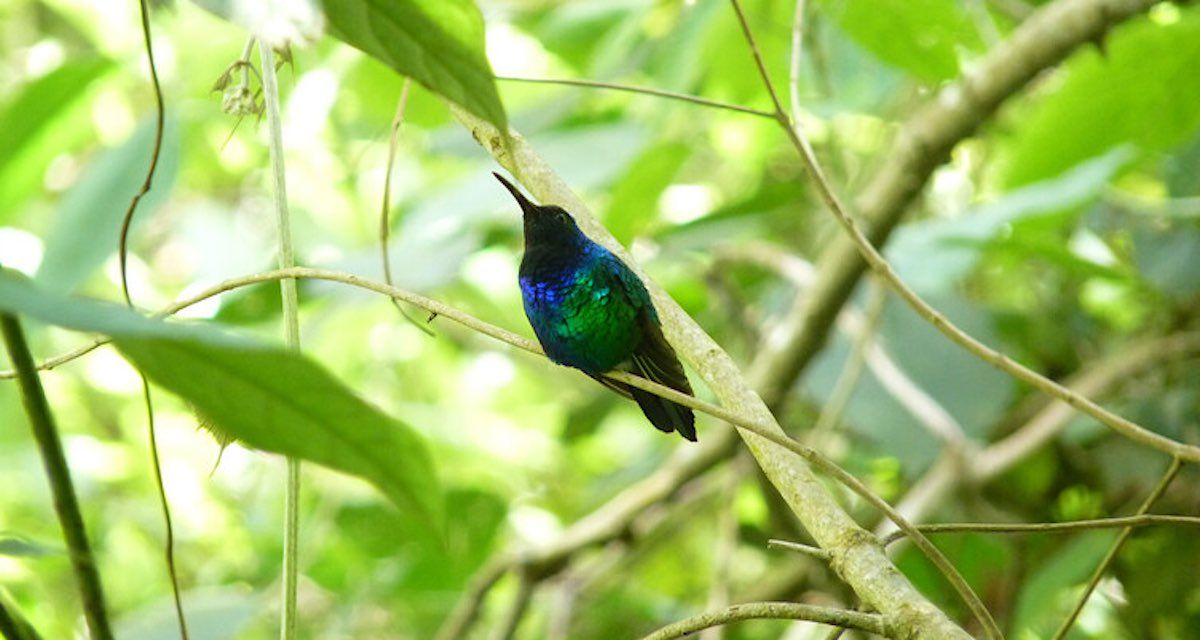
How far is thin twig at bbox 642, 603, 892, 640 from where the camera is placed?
80 cm

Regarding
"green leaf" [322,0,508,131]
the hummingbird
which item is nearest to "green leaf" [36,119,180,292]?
the hummingbird

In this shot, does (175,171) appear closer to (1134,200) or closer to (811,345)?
(811,345)

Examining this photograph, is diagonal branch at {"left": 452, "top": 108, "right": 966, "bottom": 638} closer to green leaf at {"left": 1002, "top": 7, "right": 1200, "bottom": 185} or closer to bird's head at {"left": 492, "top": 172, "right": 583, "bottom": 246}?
bird's head at {"left": 492, "top": 172, "right": 583, "bottom": 246}

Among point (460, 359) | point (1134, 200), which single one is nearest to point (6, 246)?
point (460, 359)

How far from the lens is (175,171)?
192 cm

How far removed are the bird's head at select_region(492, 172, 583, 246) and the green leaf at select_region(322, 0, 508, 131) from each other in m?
0.74

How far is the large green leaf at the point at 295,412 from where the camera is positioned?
60 centimetres

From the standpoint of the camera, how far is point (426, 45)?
30.0 inches

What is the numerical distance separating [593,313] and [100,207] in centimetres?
99

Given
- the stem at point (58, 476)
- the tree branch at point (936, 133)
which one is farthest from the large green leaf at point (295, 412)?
the tree branch at point (936, 133)

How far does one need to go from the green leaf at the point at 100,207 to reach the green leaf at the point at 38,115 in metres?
0.15

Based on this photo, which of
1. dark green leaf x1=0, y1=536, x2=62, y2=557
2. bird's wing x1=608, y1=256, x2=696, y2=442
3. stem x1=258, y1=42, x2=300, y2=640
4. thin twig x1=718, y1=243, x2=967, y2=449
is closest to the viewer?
dark green leaf x1=0, y1=536, x2=62, y2=557

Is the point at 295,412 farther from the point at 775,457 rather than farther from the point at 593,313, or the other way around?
the point at 593,313

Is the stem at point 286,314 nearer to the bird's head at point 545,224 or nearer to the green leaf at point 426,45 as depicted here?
the green leaf at point 426,45
